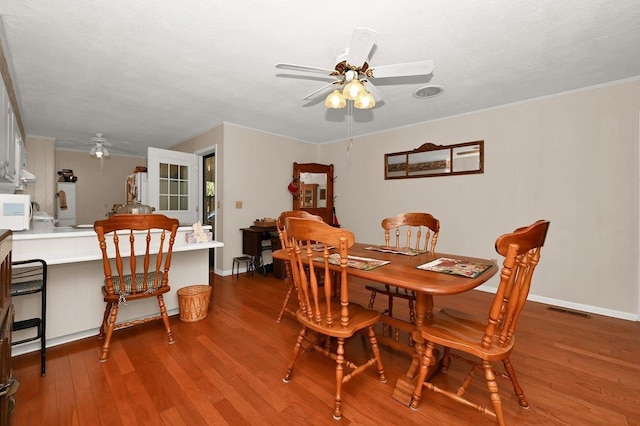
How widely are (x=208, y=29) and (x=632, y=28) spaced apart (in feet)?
9.90

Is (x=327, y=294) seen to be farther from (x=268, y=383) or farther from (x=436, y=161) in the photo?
(x=436, y=161)

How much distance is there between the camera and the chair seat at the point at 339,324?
1.45 meters

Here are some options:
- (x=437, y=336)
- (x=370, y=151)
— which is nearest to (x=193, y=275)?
(x=437, y=336)

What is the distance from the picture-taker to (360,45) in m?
1.72

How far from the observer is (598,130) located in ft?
9.57

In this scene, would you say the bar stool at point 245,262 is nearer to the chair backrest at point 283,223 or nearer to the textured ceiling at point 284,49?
the chair backrest at point 283,223

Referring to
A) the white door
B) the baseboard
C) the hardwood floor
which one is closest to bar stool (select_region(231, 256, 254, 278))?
the white door

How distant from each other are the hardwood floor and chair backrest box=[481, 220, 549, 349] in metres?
0.53

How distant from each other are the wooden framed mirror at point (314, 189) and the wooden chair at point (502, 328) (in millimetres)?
3827

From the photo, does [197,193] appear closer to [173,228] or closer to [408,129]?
[173,228]

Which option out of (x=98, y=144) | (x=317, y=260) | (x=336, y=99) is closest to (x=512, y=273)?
(x=317, y=260)

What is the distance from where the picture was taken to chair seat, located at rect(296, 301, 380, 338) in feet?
4.77

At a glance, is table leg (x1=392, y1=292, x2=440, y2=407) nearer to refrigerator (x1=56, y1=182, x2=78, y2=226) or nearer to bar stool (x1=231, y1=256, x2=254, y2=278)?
bar stool (x1=231, y1=256, x2=254, y2=278)

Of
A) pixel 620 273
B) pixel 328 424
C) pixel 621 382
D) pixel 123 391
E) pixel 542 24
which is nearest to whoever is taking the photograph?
pixel 328 424
